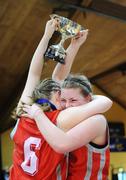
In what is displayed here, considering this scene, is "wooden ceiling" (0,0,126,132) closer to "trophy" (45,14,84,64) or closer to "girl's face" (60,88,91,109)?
"trophy" (45,14,84,64)

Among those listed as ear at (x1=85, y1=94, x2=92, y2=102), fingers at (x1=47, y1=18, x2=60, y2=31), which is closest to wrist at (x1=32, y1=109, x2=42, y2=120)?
ear at (x1=85, y1=94, x2=92, y2=102)

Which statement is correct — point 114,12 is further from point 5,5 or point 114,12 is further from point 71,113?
point 71,113

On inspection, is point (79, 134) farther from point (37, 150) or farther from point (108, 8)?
point (108, 8)

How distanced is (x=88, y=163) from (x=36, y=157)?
0.18 m

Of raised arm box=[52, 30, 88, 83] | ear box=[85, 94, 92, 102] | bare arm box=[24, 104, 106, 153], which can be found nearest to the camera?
bare arm box=[24, 104, 106, 153]

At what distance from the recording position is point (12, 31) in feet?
18.8

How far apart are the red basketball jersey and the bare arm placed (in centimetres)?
6

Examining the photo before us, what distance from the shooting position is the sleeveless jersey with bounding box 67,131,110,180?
1332 millimetres

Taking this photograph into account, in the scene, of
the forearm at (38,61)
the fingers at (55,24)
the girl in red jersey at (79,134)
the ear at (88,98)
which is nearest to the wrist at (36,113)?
the girl in red jersey at (79,134)

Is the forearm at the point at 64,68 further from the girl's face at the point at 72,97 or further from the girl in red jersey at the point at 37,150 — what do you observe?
the girl's face at the point at 72,97

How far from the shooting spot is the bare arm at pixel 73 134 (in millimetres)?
1257

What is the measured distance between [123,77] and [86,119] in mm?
7140

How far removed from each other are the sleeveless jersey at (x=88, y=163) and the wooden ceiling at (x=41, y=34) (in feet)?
10.4

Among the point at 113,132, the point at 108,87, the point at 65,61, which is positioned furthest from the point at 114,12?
the point at 113,132
